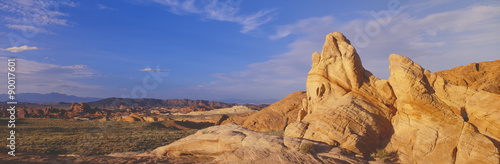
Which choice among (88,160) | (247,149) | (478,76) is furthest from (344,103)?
(88,160)

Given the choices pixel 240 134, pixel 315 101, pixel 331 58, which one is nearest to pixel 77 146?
pixel 240 134

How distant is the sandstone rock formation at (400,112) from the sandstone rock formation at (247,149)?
1043 millimetres

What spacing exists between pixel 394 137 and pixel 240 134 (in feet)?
21.8

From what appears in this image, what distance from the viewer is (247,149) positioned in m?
10.3

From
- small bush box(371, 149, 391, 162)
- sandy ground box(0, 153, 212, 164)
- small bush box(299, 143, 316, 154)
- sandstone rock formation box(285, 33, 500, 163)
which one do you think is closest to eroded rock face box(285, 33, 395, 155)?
sandstone rock formation box(285, 33, 500, 163)

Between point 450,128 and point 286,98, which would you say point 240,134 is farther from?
point 286,98

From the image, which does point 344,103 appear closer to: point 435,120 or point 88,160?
point 435,120

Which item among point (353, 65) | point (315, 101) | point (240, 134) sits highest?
point (353, 65)

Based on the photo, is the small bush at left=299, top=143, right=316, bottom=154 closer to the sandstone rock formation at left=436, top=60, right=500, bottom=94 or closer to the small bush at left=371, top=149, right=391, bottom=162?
the small bush at left=371, top=149, right=391, bottom=162

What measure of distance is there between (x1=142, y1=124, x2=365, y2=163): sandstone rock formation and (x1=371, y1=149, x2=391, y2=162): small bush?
4.23 ft

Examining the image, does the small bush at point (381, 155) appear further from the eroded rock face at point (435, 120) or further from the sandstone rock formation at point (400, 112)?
the eroded rock face at point (435, 120)

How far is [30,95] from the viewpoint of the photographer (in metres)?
195

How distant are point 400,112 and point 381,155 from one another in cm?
242

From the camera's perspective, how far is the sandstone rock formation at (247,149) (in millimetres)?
9414
